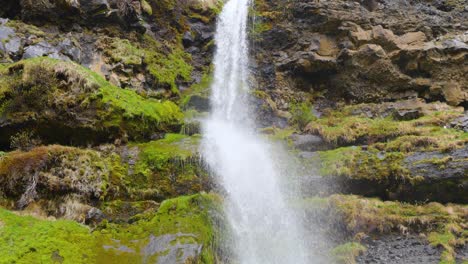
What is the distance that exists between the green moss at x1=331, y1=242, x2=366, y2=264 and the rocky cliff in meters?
0.05

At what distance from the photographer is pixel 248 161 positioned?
12680 mm

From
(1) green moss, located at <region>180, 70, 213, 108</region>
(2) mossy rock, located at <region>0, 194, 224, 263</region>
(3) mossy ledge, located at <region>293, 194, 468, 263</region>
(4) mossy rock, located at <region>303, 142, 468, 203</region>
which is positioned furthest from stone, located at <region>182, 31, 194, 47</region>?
(2) mossy rock, located at <region>0, 194, 224, 263</region>

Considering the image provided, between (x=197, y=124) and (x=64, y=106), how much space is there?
5040mm

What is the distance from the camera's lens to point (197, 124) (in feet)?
48.7

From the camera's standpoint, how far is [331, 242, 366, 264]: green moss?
30.1 ft

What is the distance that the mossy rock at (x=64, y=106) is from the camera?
11125mm

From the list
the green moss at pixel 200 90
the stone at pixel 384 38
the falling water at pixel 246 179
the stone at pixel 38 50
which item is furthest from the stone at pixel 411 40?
the stone at pixel 38 50

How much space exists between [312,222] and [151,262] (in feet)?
17.5

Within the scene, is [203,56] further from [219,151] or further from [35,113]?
[35,113]

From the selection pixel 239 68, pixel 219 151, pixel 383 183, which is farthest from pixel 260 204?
pixel 239 68

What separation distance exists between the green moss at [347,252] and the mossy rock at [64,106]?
7127mm

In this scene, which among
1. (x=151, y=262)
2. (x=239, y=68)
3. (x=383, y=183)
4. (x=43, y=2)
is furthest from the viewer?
(x=239, y=68)

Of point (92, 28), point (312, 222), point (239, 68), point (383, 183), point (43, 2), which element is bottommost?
point (312, 222)

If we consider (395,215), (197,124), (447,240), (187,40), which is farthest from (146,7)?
(447,240)
